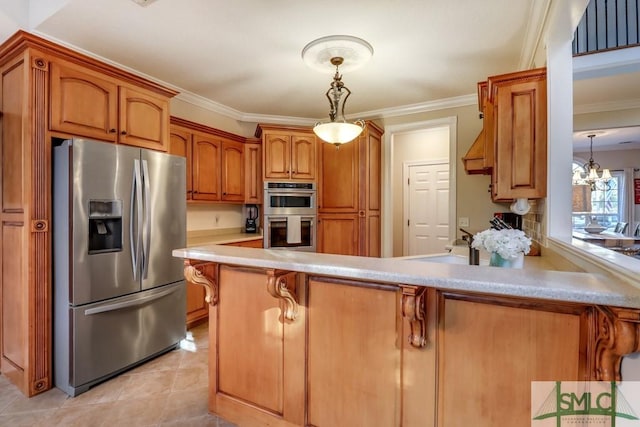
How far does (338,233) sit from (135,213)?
246cm

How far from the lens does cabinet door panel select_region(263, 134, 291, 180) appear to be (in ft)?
13.6

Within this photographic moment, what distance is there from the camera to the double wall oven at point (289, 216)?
13.5 feet

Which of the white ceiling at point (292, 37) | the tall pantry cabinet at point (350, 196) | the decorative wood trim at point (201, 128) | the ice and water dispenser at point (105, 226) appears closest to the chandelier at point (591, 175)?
the tall pantry cabinet at point (350, 196)

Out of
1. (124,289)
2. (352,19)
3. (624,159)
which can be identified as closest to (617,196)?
(624,159)

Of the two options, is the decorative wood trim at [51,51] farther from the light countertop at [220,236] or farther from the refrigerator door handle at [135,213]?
the light countertop at [220,236]

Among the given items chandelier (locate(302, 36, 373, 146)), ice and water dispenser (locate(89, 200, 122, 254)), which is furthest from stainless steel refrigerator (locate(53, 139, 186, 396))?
chandelier (locate(302, 36, 373, 146))

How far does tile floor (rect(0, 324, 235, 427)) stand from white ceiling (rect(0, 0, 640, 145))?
2622mm

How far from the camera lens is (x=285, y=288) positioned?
1.52m

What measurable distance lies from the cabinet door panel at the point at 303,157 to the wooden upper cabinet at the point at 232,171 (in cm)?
70

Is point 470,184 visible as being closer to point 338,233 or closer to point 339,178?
point 339,178

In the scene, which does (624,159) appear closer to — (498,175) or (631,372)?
(498,175)

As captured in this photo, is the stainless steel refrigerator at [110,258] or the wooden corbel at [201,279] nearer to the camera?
the wooden corbel at [201,279]

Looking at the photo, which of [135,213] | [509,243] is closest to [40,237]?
[135,213]

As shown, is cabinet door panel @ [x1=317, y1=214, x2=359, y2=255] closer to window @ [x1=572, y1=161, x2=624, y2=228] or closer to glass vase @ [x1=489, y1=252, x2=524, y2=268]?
glass vase @ [x1=489, y1=252, x2=524, y2=268]
